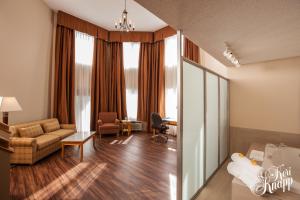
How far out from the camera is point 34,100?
4.30m

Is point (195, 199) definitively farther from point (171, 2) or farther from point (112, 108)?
point (112, 108)

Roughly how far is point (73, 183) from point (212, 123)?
240cm

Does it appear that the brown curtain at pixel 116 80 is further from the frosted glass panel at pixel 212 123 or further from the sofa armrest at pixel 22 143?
the frosted glass panel at pixel 212 123

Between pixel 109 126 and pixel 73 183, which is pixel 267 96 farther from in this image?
pixel 109 126

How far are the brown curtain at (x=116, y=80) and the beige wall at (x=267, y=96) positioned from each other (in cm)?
399

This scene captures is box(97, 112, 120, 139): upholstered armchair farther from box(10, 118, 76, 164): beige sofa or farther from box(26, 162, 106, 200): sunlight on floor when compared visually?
box(26, 162, 106, 200): sunlight on floor

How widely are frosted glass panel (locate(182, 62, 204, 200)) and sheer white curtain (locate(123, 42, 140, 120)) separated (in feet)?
14.2

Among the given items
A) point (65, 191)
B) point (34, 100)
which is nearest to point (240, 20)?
point (65, 191)

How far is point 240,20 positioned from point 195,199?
7.02ft

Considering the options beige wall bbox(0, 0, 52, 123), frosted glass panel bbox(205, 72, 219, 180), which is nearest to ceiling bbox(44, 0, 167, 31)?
beige wall bbox(0, 0, 52, 123)

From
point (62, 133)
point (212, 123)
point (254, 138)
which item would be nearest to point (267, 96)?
point (254, 138)

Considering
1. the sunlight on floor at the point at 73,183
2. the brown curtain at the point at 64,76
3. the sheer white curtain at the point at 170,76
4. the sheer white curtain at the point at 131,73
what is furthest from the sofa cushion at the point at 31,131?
the sheer white curtain at the point at 170,76

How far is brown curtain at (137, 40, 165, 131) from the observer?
6012mm

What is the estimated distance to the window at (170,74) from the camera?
18.3 ft
